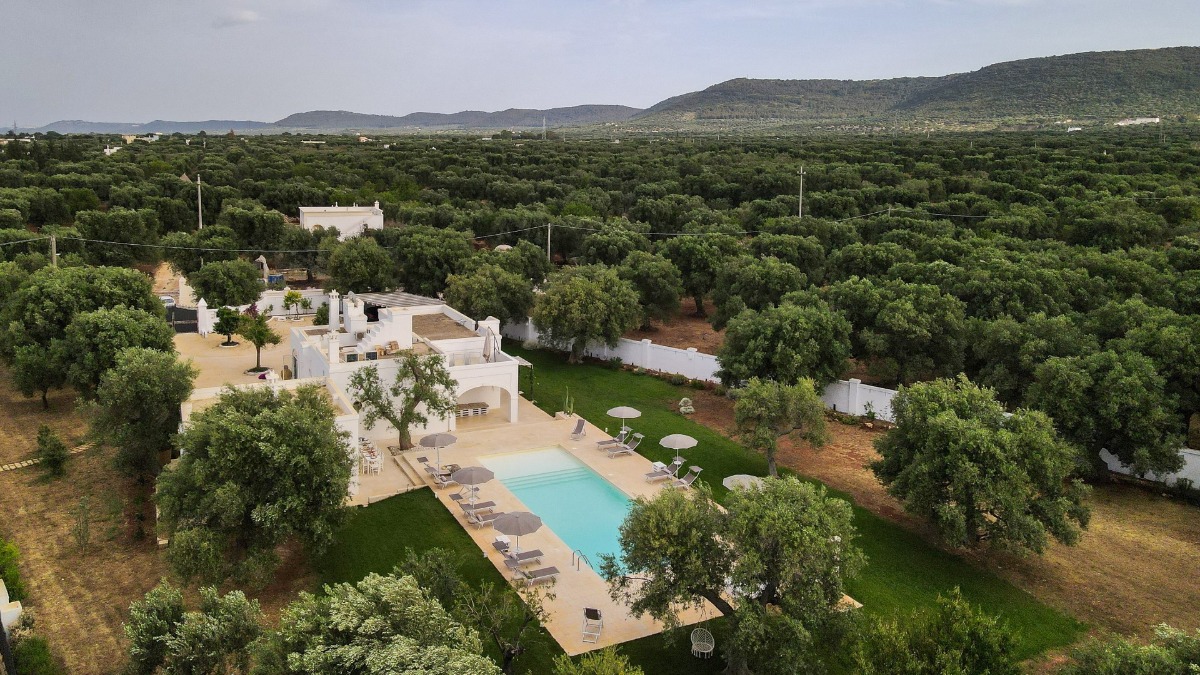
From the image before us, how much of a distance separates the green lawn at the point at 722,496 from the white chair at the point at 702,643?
0.16 m

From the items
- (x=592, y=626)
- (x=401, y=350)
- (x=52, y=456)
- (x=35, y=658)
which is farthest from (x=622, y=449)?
(x=52, y=456)

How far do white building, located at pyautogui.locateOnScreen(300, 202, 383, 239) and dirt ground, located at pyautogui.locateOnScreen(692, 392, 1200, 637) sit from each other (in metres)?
41.2

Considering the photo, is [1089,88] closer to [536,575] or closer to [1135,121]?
[1135,121]

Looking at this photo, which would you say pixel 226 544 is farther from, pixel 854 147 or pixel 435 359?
pixel 854 147

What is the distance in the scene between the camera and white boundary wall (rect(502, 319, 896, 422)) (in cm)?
2934

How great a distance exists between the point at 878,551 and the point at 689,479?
5911 mm

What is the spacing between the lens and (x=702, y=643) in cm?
1590

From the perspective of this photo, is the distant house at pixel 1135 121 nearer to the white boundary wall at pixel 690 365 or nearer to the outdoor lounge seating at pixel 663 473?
the white boundary wall at pixel 690 365

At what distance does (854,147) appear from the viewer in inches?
3703

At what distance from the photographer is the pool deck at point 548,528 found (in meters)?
16.8

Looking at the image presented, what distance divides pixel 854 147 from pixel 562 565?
278 ft

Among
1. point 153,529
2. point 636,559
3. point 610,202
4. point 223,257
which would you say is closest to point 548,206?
point 610,202

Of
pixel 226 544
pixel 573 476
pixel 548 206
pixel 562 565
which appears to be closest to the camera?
pixel 226 544

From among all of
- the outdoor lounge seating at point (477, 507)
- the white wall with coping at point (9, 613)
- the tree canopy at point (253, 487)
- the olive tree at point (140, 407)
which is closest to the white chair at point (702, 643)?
the outdoor lounge seating at point (477, 507)
